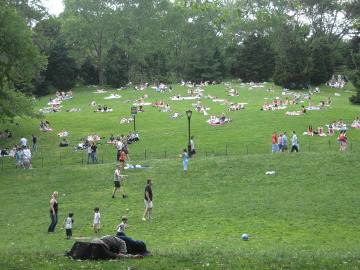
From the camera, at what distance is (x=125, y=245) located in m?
15.2

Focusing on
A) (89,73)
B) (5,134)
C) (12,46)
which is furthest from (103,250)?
(89,73)

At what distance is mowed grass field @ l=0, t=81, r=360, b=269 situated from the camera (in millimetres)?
15555

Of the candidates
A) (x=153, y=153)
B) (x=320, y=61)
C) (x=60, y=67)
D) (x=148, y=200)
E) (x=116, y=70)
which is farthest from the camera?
(x=116, y=70)

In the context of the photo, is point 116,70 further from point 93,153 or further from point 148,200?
Result: point 148,200

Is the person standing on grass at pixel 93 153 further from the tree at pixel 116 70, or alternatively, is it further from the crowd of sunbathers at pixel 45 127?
the tree at pixel 116 70

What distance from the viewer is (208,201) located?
29.8m

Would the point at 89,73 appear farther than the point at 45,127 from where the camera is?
Yes

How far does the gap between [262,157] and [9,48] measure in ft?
74.7

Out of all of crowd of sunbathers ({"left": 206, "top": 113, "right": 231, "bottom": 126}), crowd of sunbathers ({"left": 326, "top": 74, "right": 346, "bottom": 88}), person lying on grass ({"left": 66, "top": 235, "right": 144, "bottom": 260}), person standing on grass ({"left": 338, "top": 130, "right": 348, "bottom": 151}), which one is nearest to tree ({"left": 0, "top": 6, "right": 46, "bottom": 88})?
crowd of sunbathers ({"left": 206, "top": 113, "right": 231, "bottom": 126})

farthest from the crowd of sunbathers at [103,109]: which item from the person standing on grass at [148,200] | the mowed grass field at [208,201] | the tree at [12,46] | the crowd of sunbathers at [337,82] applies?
the person standing on grass at [148,200]

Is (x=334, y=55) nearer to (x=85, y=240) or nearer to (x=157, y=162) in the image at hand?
(x=157, y=162)

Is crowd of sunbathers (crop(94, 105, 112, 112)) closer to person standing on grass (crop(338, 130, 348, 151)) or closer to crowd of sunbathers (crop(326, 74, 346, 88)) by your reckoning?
person standing on grass (crop(338, 130, 348, 151))

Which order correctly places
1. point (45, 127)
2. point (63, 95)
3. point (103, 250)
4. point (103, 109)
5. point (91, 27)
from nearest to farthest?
point (103, 250) → point (45, 127) → point (103, 109) → point (63, 95) → point (91, 27)

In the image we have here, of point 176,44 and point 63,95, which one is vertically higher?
point 176,44
